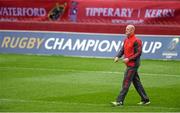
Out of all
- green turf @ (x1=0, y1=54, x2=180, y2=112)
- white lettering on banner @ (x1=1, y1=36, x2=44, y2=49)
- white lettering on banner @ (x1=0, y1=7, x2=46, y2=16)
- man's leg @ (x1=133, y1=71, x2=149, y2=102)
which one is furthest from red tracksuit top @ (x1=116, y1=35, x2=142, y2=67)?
white lettering on banner @ (x1=0, y1=7, x2=46, y2=16)

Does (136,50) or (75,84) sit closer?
(136,50)

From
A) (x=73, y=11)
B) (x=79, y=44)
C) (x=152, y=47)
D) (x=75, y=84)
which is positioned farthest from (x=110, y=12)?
(x=75, y=84)

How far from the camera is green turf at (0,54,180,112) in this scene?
691 inches

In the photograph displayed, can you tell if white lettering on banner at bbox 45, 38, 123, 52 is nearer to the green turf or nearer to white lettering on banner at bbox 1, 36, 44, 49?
white lettering on banner at bbox 1, 36, 44, 49

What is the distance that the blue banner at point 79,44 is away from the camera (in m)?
29.4

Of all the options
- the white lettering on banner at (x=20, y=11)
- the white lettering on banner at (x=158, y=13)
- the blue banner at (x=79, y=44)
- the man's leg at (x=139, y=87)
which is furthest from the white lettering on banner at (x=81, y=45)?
the man's leg at (x=139, y=87)

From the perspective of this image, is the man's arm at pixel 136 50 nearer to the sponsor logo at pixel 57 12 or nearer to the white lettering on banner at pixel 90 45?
the white lettering on banner at pixel 90 45

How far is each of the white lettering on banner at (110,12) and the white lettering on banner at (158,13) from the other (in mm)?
883

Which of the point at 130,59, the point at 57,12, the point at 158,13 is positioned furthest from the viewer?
the point at 57,12

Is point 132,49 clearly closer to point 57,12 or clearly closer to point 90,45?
point 90,45

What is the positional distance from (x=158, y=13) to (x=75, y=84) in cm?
1194

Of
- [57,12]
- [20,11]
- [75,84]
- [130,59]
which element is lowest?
[20,11]

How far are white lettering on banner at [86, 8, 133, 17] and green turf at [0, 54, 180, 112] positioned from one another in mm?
4550

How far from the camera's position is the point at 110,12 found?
34344mm
